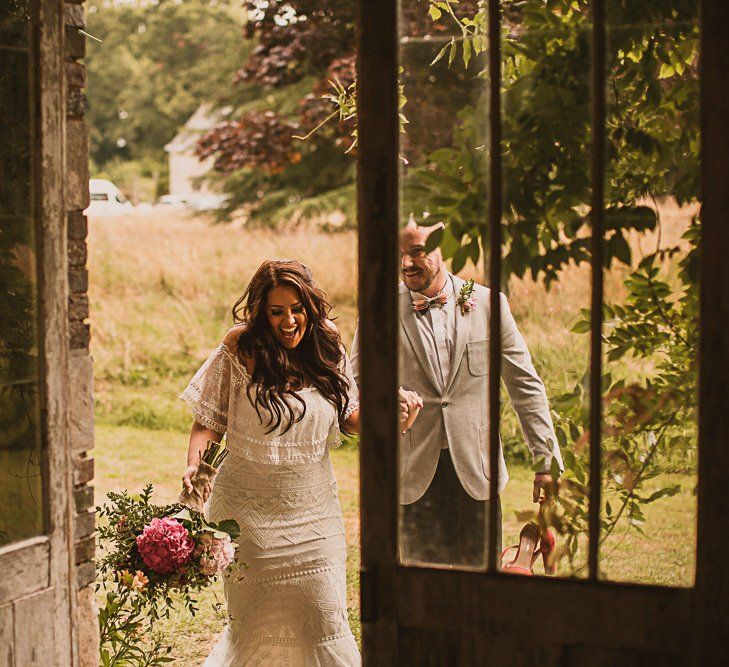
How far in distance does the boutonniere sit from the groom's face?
62mm

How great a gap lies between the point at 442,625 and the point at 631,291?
0.76 m

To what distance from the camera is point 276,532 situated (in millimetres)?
3428

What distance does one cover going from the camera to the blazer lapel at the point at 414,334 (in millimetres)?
2131

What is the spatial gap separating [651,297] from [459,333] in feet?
1.35

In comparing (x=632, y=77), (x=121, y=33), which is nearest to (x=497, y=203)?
(x=632, y=77)

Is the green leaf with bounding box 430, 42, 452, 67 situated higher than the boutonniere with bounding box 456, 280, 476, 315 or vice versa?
the green leaf with bounding box 430, 42, 452, 67

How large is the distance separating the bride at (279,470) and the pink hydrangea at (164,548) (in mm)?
264

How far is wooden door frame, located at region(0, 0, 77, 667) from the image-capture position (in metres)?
2.84

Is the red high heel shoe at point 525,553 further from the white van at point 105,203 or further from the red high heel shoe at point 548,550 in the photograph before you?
the white van at point 105,203

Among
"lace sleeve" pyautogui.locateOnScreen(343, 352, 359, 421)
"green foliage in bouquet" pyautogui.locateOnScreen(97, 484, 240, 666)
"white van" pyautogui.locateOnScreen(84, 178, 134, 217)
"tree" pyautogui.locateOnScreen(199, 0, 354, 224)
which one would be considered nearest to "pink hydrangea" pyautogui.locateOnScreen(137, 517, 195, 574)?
"green foliage in bouquet" pyautogui.locateOnScreen(97, 484, 240, 666)

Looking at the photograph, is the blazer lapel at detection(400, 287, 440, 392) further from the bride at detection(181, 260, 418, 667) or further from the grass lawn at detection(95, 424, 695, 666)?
the bride at detection(181, 260, 418, 667)

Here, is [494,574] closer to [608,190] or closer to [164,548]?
[608,190]

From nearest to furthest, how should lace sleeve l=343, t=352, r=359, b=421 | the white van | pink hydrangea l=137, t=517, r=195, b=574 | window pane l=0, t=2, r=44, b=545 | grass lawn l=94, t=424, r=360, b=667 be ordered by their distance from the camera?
1. window pane l=0, t=2, r=44, b=545
2. pink hydrangea l=137, t=517, r=195, b=574
3. lace sleeve l=343, t=352, r=359, b=421
4. grass lawn l=94, t=424, r=360, b=667
5. the white van

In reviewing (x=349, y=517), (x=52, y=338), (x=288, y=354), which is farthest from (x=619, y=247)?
(x=349, y=517)
